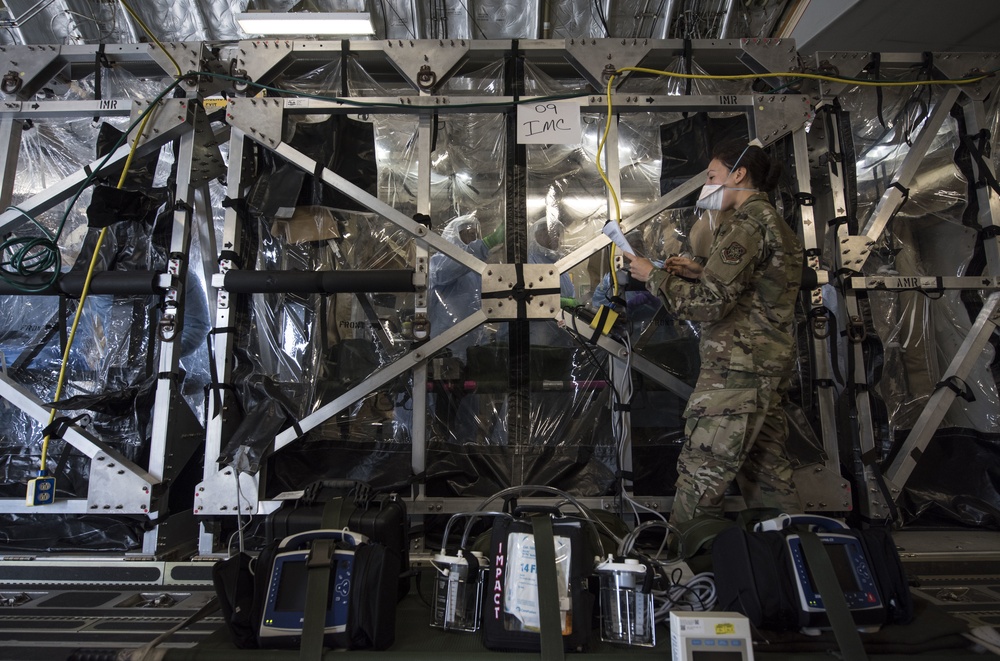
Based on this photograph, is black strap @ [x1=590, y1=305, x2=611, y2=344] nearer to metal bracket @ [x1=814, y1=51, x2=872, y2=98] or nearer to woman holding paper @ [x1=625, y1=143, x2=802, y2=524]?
woman holding paper @ [x1=625, y1=143, x2=802, y2=524]

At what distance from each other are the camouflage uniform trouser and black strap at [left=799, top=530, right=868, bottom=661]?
0.55 meters

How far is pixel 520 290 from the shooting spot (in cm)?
277

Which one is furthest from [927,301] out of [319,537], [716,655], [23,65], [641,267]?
[23,65]

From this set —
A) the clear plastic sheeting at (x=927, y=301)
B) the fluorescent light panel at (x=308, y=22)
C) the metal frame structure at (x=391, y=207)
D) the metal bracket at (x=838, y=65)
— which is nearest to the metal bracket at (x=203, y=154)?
the metal frame structure at (x=391, y=207)

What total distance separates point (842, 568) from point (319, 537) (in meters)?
1.79

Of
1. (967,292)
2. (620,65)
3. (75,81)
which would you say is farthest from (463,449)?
(75,81)

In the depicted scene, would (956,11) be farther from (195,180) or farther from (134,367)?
(134,367)

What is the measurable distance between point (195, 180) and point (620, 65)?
8.37 ft

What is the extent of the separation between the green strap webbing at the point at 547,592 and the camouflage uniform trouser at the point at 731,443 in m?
0.96

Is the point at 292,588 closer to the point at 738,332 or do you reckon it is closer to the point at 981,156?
the point at 738,332

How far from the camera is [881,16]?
3664 millimetres

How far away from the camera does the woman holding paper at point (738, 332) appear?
7.47 ft

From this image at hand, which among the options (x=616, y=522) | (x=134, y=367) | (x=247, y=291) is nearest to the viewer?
(x=616, y=522)

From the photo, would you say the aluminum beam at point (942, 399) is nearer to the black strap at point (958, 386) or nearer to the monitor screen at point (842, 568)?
the black strap at point (958, 386)
